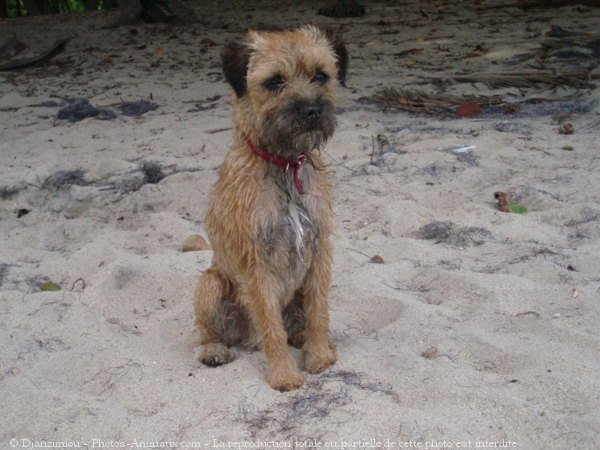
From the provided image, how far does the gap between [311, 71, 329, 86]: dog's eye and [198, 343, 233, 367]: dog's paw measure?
155 cm

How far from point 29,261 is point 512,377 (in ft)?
11.4

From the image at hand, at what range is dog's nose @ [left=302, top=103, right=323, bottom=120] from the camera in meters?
3.52

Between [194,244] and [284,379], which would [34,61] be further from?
[284,379]

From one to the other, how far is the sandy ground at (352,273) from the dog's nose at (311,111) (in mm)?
1325

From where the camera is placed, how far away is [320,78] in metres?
3.73

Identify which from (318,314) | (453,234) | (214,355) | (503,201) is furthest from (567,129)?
(214,355)

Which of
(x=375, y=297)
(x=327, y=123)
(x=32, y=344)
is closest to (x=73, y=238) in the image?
(x=32, y=344)

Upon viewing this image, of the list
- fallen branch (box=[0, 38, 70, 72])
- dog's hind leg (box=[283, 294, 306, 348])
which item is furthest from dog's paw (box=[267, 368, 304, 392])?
fallen branch (box=[0, 38, 70, 72])

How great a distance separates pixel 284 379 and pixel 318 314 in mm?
425

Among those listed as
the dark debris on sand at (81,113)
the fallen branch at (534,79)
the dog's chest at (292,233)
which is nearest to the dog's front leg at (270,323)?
the dog's chest at (292,233)

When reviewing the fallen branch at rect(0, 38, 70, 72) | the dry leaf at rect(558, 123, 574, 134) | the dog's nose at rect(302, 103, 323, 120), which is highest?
the dog's nose at rect(302, 103, 323, 120)

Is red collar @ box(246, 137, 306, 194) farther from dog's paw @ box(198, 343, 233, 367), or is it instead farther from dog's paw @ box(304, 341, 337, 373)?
dog's paw @ box(198, 343, 233, 367)

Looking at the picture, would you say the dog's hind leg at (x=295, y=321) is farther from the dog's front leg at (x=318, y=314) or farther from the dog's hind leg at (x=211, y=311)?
the dog's hind leg at (x=211, y=311)

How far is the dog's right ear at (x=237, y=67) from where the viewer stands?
3.70 m
